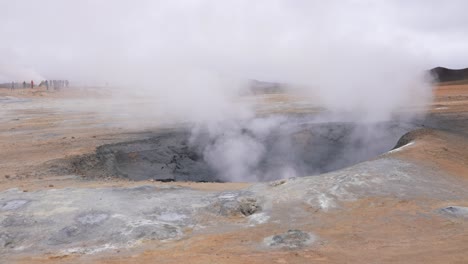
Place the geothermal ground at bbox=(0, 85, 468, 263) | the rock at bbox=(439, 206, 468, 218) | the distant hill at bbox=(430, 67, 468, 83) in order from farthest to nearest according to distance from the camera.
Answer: the distant hill at bbox=(430, 67, 468, 83)
the rock at bbox=(439, 206, 468, 218)
the geothermal ground at bbox=(0, 85, 468, 263)

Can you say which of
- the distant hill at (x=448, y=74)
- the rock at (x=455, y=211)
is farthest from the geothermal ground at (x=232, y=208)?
the distant hill at (x=448, y=74)

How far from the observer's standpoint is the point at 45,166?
9266 millimetres

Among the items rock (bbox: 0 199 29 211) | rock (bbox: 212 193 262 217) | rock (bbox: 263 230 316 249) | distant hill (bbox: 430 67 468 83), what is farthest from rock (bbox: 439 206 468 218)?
distant hill (bbox: 430 67 468 83)

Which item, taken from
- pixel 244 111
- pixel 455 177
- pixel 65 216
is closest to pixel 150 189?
pixel 65 216

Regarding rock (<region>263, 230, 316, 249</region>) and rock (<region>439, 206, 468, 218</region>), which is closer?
rock (<region>263, 230, 316, 249</region>)

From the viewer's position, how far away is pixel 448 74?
1598 inches

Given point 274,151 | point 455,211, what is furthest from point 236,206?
point 274,151

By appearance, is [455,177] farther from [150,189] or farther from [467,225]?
[150,189]

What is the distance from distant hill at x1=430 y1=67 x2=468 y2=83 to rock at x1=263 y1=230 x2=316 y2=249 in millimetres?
37660

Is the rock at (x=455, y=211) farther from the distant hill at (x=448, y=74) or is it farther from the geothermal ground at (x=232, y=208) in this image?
the distant hill at (x=448, y=74)

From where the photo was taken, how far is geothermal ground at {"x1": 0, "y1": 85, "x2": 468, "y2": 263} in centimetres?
505

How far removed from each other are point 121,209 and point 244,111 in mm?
9082

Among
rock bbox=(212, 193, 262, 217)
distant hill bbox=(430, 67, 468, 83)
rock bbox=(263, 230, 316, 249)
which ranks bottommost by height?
rock bbox=(263, 230, 316, 249)

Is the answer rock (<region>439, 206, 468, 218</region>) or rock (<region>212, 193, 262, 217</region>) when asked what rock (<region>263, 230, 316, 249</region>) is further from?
rock (<region>439, 206, 468, 218</region>)
